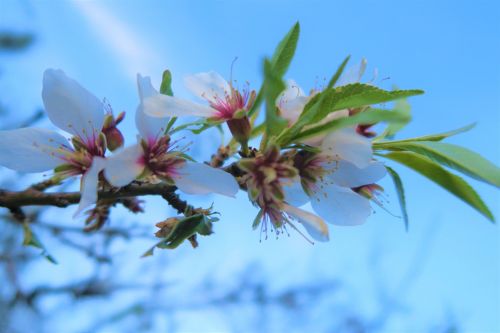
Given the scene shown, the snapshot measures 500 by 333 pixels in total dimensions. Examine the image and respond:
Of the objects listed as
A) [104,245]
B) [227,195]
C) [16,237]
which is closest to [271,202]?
[227,195]

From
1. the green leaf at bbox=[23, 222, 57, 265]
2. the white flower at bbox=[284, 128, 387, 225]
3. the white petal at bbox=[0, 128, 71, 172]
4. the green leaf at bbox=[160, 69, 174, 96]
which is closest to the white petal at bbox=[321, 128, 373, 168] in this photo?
the white flower at bbox=[284, 128, 387, 225]

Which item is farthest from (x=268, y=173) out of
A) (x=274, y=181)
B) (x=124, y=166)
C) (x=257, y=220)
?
(x=124, y=166)

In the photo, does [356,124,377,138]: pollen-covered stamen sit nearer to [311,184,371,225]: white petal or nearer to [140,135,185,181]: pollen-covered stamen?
[311,184,371,225]: white petal

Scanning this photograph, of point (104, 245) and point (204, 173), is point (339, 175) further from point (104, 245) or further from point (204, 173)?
point (104, 245)

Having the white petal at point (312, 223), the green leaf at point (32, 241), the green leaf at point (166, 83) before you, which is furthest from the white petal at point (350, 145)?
the green leaf at point (32, 241)

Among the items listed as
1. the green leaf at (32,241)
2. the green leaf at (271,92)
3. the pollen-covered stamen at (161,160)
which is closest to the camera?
the green leaf at (271,92)

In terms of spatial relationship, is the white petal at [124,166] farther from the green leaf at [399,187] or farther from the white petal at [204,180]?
the green leaf at [399,187]
